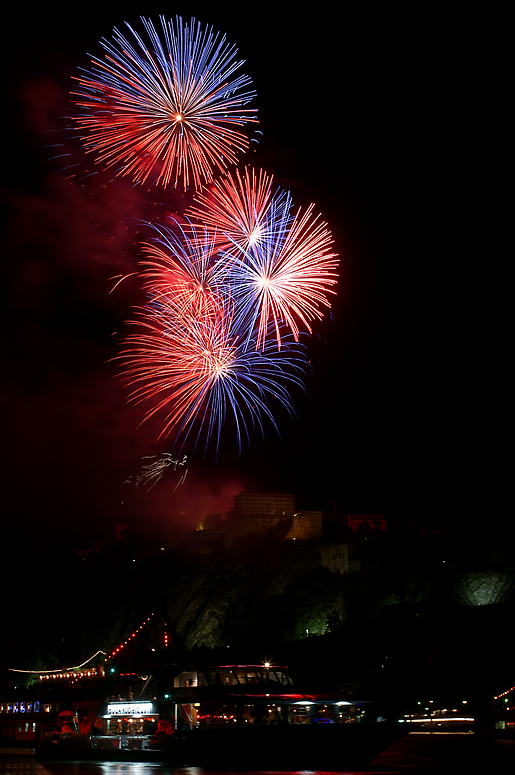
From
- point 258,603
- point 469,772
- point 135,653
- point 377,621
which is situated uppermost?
point 258,603

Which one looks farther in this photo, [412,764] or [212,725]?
[212,725]

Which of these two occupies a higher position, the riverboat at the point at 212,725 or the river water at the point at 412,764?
the riverboat at the point at 212,725

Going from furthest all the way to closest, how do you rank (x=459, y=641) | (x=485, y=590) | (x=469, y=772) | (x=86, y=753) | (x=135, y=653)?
(x=485, y=590), (x=459, y=641), (x=135, y=653), (x=86, y=753), (x=469, y=772)

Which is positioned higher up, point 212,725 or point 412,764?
point 212,725

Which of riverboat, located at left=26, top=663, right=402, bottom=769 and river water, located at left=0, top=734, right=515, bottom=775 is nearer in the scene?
river water, located at left=0, top=734, right=515, bottom=775

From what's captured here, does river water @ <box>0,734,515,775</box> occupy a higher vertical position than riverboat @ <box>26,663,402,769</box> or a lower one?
lower

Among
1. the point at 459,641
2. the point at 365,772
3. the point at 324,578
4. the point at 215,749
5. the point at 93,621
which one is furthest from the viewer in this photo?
the point at 93,621

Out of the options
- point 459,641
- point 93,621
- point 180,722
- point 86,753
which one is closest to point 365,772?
point 180,722

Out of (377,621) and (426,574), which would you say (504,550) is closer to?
(426,574)
